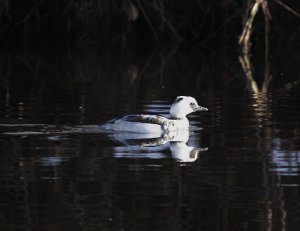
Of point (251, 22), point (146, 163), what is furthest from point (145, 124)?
point (251, 22)

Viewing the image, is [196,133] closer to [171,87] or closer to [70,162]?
[70,162]

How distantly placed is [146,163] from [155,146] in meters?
1.45

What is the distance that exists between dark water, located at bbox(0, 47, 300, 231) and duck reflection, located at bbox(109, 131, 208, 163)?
1 cm

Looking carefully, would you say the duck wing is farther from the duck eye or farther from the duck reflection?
the duck eye

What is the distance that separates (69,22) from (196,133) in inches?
908

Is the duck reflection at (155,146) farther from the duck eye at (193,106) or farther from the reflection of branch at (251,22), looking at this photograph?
the reflection of branch at (251,22)

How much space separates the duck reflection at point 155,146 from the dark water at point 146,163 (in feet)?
0.04

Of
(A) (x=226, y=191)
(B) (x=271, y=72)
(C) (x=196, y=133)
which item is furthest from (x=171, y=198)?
(B) (x=271, y=72)

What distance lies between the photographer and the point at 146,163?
11.2 meters

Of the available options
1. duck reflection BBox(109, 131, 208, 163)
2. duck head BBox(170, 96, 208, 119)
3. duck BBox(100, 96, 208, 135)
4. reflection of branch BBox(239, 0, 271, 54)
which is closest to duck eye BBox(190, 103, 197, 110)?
duck head BBox(170, 96, 208, 119)

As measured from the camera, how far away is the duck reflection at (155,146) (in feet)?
38.6

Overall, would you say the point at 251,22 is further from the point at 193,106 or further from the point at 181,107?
the point at 181,107

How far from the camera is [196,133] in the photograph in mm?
13828

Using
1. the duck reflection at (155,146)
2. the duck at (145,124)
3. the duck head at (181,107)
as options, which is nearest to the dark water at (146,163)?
the duck reflection at (155,146)
